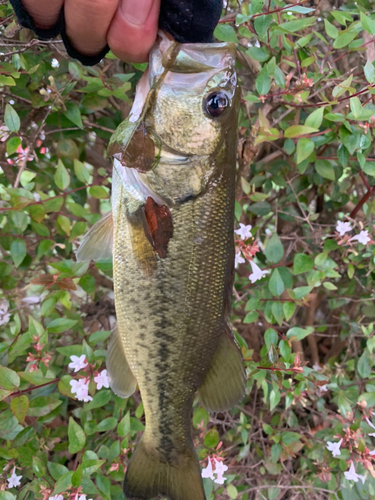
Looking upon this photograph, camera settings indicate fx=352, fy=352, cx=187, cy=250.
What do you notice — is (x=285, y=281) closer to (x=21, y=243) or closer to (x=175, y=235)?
(x=175, y=235)

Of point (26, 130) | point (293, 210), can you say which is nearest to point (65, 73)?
point (26, 130)

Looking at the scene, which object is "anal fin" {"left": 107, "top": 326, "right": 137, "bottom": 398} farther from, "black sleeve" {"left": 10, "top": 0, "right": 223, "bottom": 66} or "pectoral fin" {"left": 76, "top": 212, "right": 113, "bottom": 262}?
"black sleeve" {"left": 10, "top": 0, "right": 223, "bottom": 66}

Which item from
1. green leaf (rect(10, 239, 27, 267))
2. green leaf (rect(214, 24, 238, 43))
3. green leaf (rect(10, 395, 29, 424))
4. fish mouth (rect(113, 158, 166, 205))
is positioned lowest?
green leaf (rect(10, 395, 29, 424))

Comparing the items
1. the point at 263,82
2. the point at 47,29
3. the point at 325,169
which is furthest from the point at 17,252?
the point at 325,169

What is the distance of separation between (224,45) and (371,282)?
1.54 metres

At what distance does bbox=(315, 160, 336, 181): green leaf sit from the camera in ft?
5.18

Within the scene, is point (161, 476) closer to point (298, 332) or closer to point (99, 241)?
point (298, 332)

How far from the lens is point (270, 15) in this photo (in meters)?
1.22

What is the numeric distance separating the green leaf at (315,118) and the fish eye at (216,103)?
16.7 inches

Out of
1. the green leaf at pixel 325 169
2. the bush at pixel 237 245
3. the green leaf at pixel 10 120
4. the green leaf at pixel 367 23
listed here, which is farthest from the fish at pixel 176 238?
the green leaf at pixel 325 169

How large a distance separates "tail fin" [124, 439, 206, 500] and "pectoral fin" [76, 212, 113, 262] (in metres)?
0.68

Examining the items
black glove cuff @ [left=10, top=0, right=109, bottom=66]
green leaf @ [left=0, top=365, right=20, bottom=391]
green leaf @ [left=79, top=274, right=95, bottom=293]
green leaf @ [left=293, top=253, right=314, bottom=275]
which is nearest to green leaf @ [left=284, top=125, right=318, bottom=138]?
green leaf @ [left=293, top=253, right=314, bottom=275]

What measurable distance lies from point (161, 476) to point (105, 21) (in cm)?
141

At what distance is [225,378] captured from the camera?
120cm
